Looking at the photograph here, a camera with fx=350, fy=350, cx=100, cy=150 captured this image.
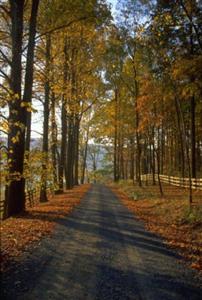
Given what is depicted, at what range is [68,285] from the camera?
6.08 m

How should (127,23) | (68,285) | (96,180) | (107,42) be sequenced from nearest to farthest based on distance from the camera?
(68,285) < (107,42) < (127,23) < (96,180)

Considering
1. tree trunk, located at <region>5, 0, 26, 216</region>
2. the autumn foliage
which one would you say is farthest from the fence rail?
tree trunk, located at <region>5, 0, 26, 216</region>

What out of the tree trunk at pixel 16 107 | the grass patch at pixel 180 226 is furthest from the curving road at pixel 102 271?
the tree trunk at pixel 16 107

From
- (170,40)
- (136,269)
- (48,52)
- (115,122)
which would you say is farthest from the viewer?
(115,122)

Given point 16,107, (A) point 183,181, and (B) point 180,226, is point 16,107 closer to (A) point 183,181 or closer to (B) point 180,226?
(B) point 180,226

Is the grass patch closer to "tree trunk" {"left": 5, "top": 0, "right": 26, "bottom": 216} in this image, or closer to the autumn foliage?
the autumn foliage

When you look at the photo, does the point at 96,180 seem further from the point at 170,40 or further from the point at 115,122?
the point at 170,40

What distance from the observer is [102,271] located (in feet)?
22.9

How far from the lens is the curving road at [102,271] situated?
5.77m

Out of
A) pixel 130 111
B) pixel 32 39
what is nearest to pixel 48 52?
pixel 32 39

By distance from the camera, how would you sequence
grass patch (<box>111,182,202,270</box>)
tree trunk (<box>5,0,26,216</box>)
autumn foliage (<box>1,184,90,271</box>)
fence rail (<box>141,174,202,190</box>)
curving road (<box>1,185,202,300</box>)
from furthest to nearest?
fence rail (<box>141,174,202,190</box>)
tree trunk (<box>5,0,26,216</box>)
grass patch (<box>111,182,202,270</box>)
autumn foliage (<box>1,184,90,271</box>)
curving road (<box>1,185,202,300</box>)

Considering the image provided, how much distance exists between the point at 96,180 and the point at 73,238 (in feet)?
232

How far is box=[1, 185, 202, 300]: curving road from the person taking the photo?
577cm

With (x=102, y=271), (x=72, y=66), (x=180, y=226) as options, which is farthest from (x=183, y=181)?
(x=102, y=271)
